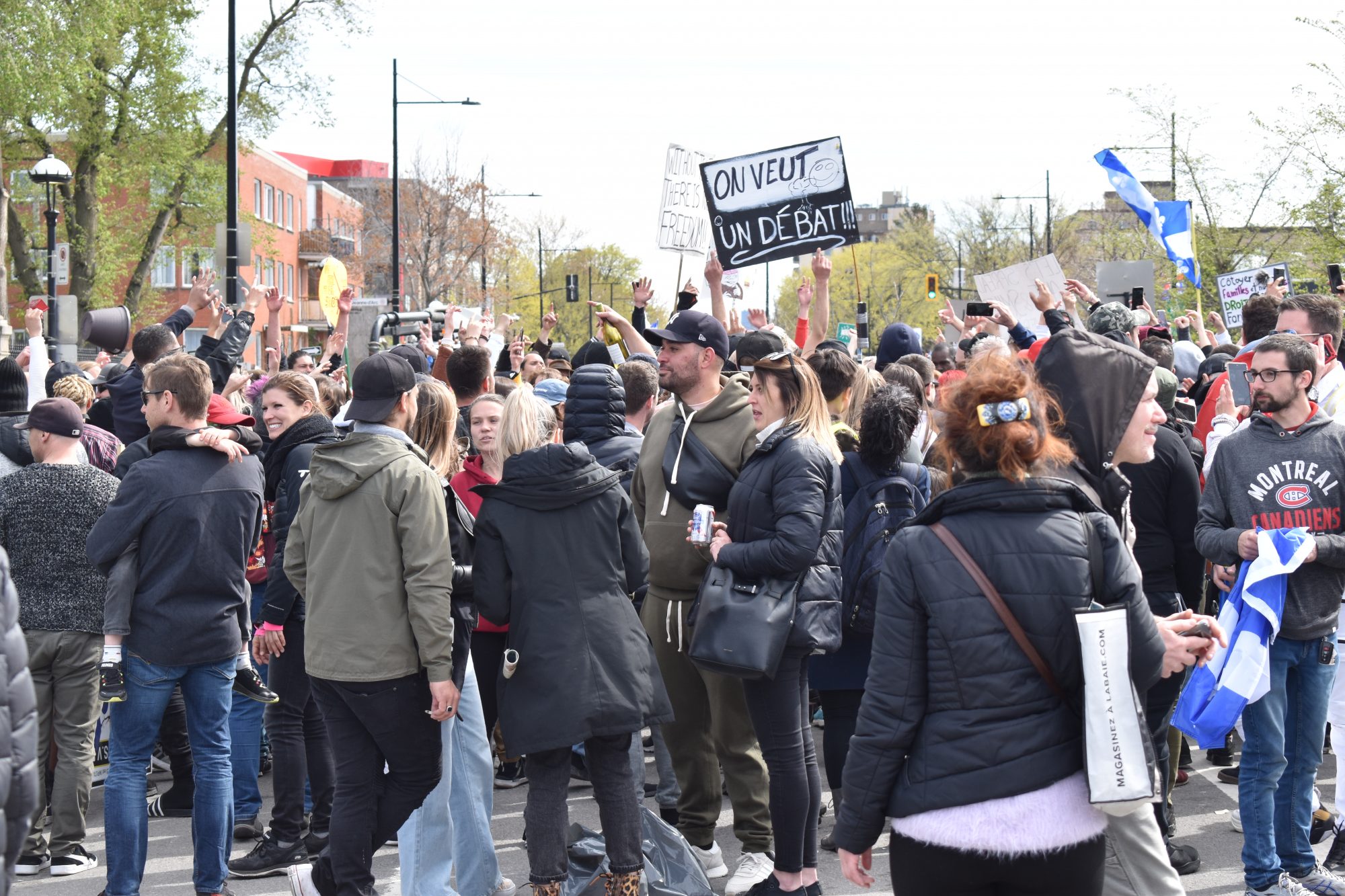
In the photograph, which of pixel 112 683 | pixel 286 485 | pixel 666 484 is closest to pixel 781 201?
pixel 666 484

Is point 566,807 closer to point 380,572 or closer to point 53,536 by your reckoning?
point 380,572

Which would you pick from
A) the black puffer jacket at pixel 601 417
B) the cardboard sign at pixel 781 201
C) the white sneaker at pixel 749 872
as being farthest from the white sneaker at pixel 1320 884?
the cardboard sign at pixel 781 201

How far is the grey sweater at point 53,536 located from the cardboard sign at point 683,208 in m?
5.85

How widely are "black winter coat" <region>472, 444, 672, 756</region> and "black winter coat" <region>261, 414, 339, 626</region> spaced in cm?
118

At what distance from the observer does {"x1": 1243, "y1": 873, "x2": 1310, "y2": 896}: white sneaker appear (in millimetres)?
5172

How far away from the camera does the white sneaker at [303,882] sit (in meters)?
4.98

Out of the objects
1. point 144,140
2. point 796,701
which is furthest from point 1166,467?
point 144,140

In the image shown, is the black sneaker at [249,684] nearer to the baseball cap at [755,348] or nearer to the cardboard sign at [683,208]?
the baseball cap at [755,348]

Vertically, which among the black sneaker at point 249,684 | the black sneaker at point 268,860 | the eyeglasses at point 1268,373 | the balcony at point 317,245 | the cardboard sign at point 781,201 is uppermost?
the balcony at point 317,245

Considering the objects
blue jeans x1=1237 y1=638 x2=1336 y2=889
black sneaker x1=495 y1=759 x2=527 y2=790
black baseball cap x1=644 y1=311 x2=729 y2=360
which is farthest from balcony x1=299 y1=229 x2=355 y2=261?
blue jeans x1=1237 y1=638 x2=1336 y2=889

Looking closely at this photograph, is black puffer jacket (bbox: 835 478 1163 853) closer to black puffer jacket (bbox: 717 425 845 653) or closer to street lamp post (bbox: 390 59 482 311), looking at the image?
black puffer jacket (bbox: 717 425 845 653)

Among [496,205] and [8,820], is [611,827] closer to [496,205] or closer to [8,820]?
[8,820]

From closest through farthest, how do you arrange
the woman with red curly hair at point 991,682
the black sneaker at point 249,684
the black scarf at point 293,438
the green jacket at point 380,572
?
the woman with red curly hair at point 991,682, the green jacket at point 380,572, the black sneaker at point 249,684, the black scarf at point 293,438

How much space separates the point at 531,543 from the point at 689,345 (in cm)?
131
